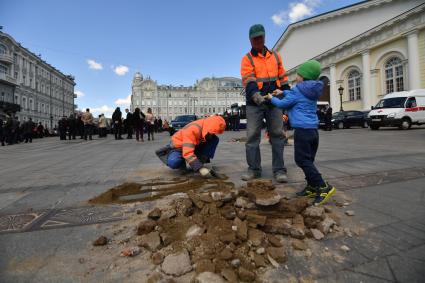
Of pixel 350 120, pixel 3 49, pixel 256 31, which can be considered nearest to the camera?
pixel 256 31

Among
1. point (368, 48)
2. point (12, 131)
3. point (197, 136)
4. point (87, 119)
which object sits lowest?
point (197, 136)

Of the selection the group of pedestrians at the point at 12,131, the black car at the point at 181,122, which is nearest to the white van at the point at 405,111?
the black car at the point at 181,122

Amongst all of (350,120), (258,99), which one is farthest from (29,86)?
(258,99)

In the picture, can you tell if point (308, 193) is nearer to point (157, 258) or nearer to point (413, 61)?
point (157, 258)

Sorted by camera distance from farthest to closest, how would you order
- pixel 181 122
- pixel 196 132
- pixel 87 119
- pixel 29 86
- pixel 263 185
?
pixel 29 86, pixel 181 122, pixel 87 119, pixel 196 132, pixel 263 185

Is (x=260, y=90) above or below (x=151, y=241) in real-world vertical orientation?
above

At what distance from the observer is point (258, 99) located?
10.7 ft

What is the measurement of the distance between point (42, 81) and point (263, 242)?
72.9m

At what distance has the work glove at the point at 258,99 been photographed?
10.6ft

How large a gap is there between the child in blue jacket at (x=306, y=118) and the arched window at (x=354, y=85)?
31920 mm

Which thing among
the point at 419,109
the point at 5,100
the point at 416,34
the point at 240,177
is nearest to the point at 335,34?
the point at 416,34

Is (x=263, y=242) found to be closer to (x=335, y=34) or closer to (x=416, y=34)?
(x=416, y=34)

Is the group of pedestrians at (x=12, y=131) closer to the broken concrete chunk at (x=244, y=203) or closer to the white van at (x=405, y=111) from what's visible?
the broken concrete chunk at (x=244, y=203)

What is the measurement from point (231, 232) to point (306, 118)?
159 cm
